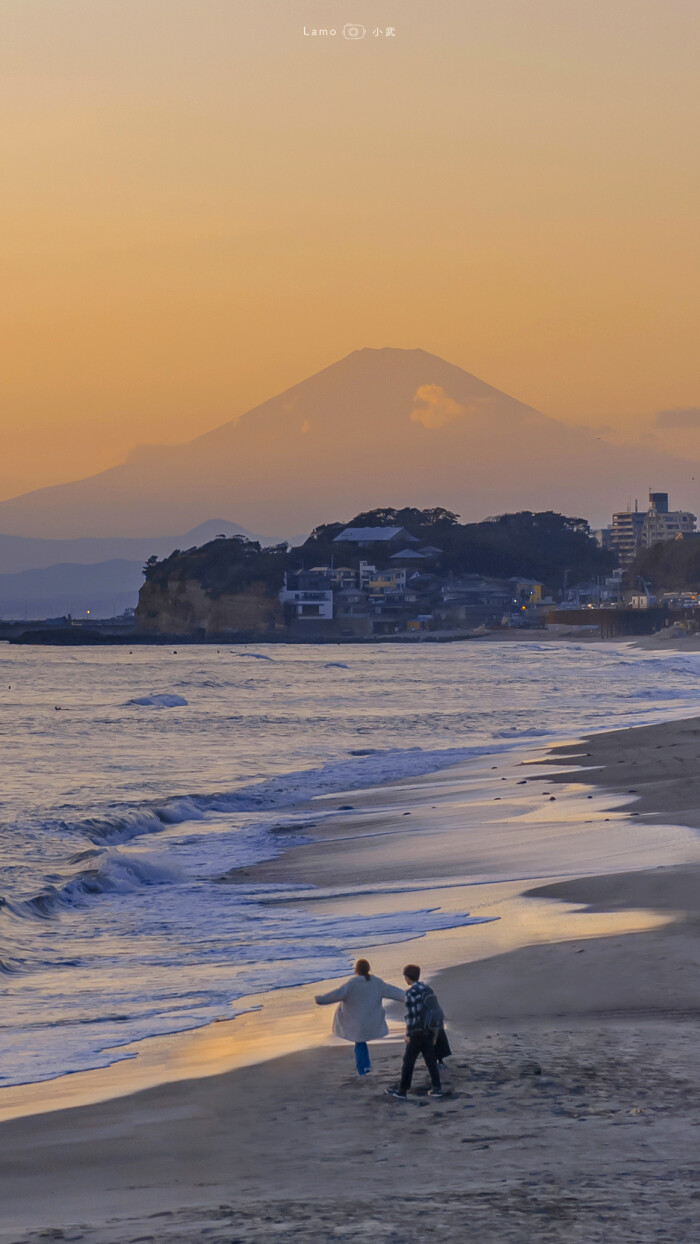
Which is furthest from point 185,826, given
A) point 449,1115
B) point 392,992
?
point 449,1115

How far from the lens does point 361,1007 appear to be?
7898 mm

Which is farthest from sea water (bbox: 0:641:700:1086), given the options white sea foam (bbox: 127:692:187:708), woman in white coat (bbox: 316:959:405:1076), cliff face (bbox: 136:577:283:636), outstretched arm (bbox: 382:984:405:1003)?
cliff face (bbox: 136:577:283:636)

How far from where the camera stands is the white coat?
7852 millimetres

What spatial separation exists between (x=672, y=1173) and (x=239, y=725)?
39.0 meters

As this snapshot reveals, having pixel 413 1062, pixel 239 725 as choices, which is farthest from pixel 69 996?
pixel 239 725

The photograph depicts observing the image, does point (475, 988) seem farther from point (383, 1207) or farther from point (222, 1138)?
point (383, 1207)

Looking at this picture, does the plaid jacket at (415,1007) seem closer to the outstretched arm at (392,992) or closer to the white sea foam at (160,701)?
the outstretched arm at (392,992)

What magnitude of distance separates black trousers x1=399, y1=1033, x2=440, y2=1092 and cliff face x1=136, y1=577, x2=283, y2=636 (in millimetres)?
182560

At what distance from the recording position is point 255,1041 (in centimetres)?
866

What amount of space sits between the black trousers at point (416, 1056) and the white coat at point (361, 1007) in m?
0.56

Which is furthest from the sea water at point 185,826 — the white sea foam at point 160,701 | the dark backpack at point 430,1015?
the dark backpack at point 430,1015

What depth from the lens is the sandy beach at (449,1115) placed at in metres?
5.34

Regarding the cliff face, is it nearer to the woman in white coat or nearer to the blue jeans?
the woman in white coat

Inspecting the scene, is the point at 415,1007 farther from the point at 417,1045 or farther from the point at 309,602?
the point at 309,602
